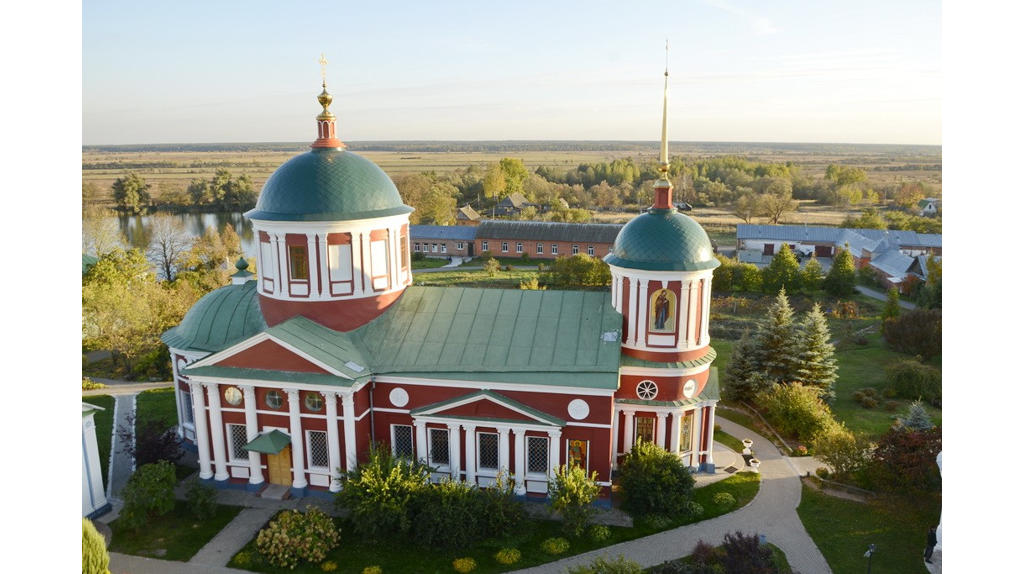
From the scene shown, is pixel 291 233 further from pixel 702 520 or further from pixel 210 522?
pixel 702 520

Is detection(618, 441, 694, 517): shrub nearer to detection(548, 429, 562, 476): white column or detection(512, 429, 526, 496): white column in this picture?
detection(548, 429, 562, 476): white column

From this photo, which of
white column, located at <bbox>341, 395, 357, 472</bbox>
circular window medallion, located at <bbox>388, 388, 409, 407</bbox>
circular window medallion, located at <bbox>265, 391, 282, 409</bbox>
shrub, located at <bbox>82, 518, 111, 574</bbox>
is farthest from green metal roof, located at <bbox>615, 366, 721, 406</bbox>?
shrub, located at <bbox>82, 518, 111, 574</bbox>

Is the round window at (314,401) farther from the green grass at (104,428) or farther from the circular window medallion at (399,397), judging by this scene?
the green grass at (104,428)

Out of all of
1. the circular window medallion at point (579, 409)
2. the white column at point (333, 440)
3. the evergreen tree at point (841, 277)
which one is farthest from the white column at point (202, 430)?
the evergreen tree at point (841, 277)

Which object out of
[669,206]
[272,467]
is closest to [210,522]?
[272,467]

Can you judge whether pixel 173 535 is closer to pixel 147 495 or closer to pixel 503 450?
pixel 147 495

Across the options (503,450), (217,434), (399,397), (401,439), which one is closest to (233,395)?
(217,434)
